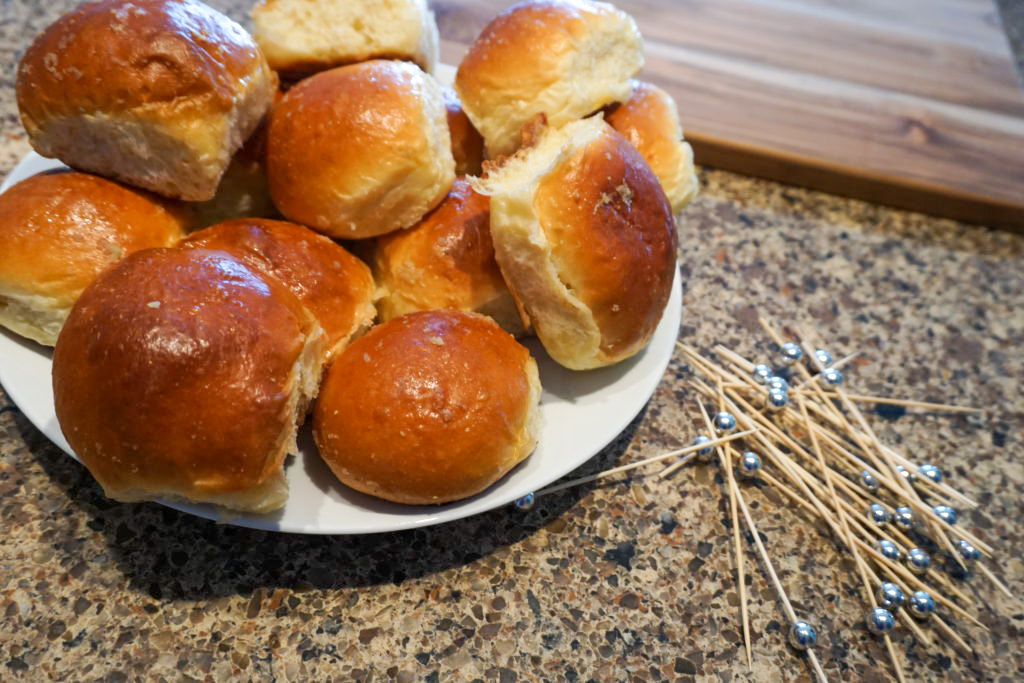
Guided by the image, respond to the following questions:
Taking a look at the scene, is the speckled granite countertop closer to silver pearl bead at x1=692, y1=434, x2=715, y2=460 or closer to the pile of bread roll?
silver pearl bead at x1=692, y1=434, x2=715, y2=460

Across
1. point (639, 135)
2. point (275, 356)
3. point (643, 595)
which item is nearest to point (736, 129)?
point (639, 135)

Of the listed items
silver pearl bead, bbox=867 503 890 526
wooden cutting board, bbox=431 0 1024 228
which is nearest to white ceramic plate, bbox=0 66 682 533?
silver pearl bead, bbox=867 503 890 526

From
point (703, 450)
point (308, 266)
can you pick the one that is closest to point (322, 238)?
point (308, 266)

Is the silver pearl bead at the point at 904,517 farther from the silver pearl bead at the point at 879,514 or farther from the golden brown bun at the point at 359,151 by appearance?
the golden brown bun at the point at 359,151

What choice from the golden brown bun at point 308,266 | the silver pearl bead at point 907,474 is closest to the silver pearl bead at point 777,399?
the silver pearl bead at point 907,474

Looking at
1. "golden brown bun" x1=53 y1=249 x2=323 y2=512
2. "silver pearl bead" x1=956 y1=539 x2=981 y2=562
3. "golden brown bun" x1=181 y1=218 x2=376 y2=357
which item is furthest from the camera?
"silver pearl bead" x1=956 y1=539 x2=981 y2=562

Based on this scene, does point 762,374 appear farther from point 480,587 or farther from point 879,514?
point 480,587
